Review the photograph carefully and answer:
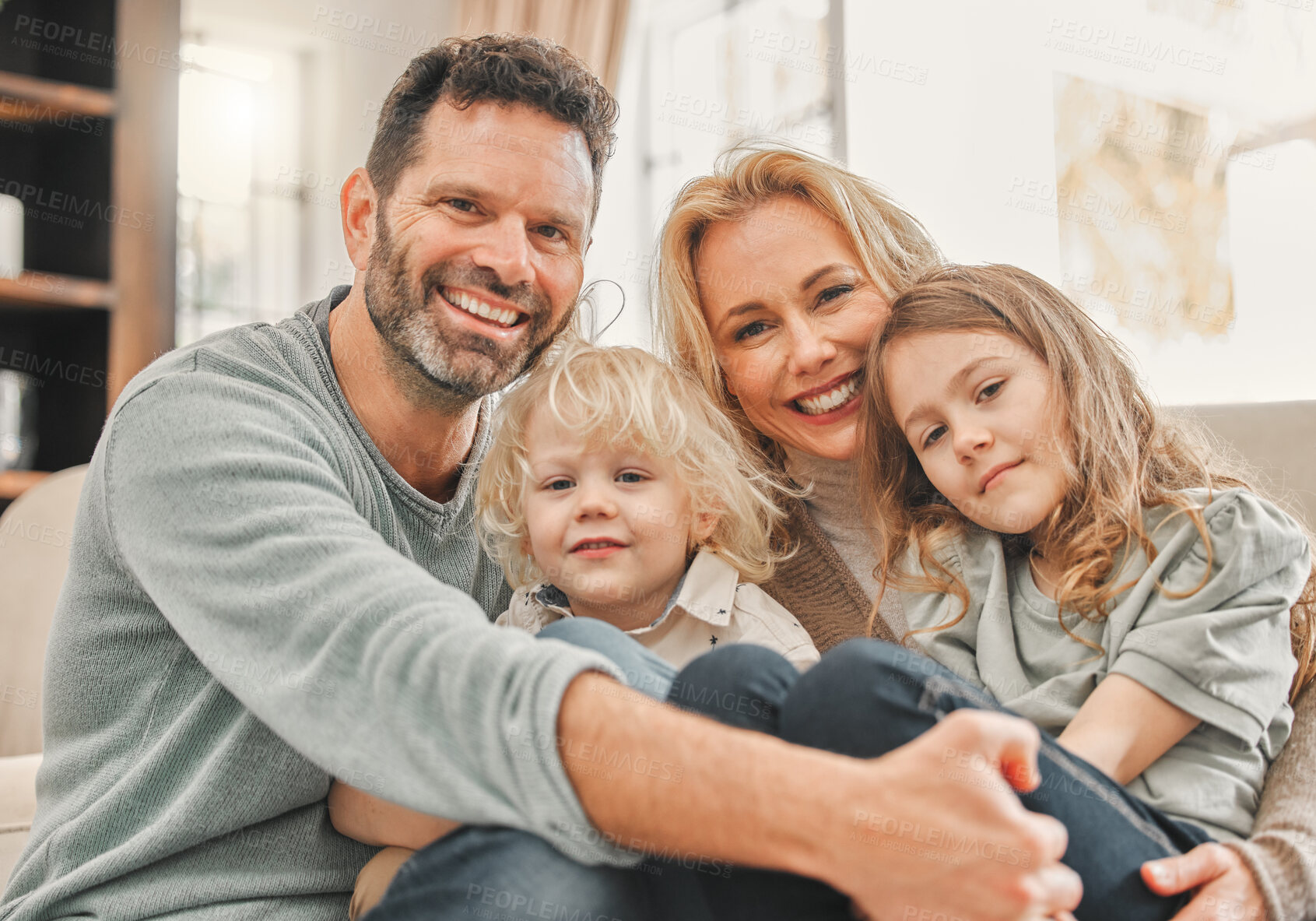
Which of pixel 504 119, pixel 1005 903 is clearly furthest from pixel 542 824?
pixel 504 119

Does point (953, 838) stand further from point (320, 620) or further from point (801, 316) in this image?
point (801, 316)

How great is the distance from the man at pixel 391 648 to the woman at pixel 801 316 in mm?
196

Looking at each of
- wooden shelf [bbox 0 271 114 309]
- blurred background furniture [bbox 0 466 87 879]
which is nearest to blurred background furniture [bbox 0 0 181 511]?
wooden shelf [bbox 0 271 114 309]

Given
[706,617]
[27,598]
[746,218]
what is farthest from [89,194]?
[706,617]

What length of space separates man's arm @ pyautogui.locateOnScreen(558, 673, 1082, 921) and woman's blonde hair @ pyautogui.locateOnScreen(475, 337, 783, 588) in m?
0.58

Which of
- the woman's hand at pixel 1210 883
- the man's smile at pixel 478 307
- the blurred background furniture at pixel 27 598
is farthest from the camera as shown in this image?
the blurred background furniture at pixel 27 598

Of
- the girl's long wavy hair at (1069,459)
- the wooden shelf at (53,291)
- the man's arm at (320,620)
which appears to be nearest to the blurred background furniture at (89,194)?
the wooden shelf at (53,291)

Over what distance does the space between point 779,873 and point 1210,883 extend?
1.31 ft

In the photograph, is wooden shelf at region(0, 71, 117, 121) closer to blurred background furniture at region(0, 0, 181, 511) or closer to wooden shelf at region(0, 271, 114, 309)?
blurred background furniture at region(0, 0, 181, 511)

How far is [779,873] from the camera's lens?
2.50 ft

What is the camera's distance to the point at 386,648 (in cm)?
79

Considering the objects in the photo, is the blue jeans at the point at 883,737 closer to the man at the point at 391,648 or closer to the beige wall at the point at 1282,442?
the man at the point at 391,648

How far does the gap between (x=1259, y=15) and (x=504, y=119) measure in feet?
6.58

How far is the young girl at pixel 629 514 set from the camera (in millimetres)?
1275
